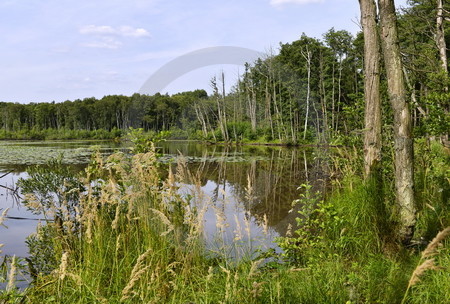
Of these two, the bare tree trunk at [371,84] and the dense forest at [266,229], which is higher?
the bare tree trunk at [371,84]


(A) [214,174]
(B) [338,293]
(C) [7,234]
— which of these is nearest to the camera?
(B) [338,293]

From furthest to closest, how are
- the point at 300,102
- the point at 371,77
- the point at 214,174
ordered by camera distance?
the point at 300,102 → the point at 214,174 → the point at 371,77

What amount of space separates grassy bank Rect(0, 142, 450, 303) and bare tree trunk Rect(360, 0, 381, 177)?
724mm

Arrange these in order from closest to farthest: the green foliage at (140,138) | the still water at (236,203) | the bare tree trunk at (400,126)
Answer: the bare tree trunk at (400,126) < the still water at (236,203) < the green foliage at (140,138)

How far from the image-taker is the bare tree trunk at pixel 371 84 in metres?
4.80

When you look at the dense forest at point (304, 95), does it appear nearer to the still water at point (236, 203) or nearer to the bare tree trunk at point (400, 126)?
the bare tree trunk at point (400, 126)

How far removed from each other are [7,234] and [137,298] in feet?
16.1

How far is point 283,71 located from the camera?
128ft

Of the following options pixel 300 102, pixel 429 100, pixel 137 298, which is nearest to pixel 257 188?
pixel 429 100

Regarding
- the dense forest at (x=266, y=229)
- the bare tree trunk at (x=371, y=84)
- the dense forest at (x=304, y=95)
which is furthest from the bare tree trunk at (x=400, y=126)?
the dense forest at (x=304, y=95)

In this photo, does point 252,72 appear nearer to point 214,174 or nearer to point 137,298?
point 214,174

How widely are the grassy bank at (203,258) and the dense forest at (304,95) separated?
1.86 m

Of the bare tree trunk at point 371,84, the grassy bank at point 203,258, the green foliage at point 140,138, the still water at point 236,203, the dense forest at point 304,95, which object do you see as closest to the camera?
the grassy bank at point 203,258

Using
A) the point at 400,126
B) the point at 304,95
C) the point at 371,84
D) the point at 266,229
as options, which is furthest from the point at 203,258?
the point at 304,95
